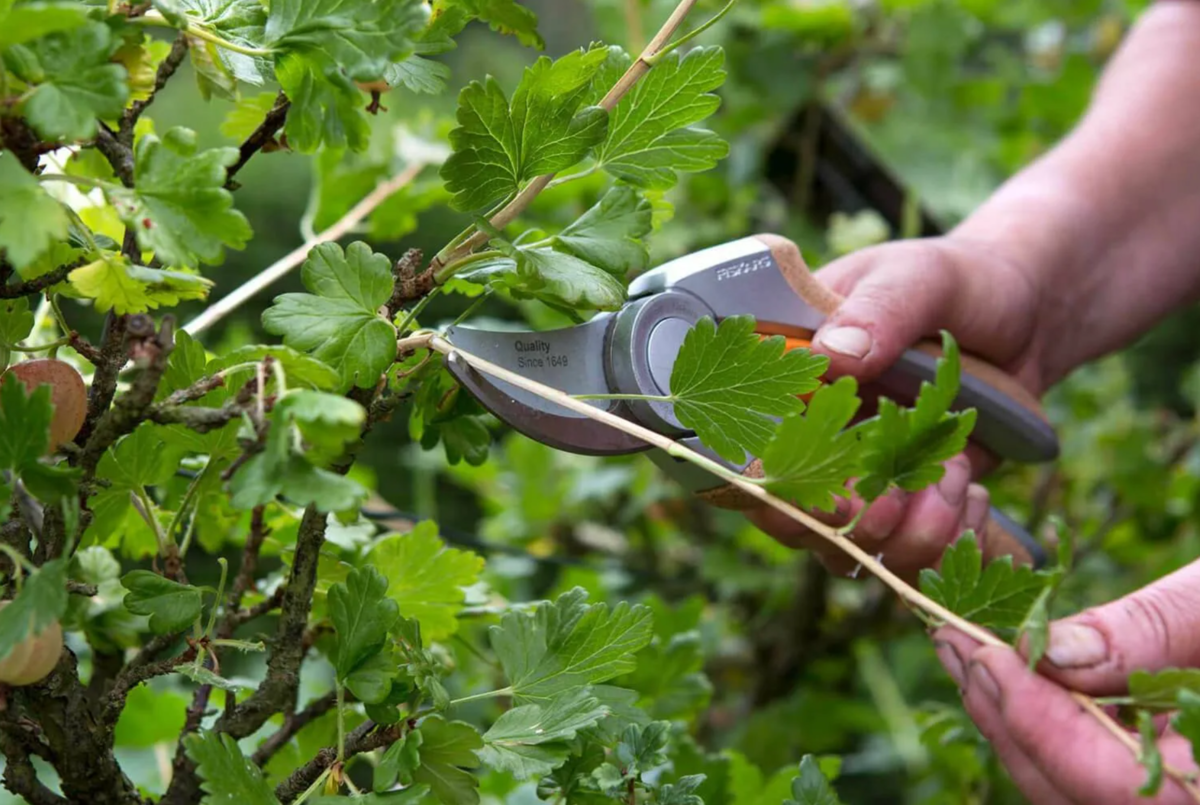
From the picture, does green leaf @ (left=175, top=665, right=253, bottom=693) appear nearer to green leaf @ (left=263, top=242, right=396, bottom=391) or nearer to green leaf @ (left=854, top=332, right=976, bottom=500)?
green leaf @ (left=263, top=242, right=396, bottom=391)

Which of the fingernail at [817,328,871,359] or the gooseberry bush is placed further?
the fingernail at [817,328,871,359]

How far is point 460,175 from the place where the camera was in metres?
0.37

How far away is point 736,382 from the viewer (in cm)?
40

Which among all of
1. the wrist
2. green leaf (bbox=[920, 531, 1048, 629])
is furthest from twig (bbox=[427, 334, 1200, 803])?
the wrist

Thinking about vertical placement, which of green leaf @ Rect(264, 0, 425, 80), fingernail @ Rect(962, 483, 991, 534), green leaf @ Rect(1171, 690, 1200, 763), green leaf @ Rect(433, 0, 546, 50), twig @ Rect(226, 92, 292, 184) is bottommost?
fingernail @ Rect(962, 483, 991, 534)

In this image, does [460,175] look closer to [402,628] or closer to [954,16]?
[402,628]

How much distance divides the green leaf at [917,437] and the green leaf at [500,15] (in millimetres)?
180

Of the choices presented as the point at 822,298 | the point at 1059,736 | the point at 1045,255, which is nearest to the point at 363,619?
the point at 1059,736

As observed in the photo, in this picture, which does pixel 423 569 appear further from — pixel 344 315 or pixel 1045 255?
pixel 1045 255

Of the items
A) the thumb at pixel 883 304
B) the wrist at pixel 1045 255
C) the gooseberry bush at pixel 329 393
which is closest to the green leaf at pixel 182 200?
the gooseberry bush at pixel 329 393

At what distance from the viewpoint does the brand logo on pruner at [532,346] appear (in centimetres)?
46

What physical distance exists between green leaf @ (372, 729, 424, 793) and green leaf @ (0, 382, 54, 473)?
0.13 meters

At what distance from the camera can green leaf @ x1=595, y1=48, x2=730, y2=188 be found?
394mm

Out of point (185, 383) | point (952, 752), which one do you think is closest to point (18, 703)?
point (185, 383)
